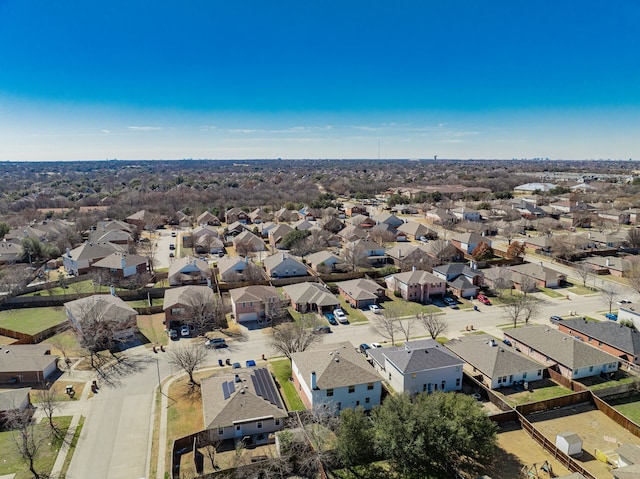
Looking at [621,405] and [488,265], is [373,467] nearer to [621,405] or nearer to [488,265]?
[621,405]

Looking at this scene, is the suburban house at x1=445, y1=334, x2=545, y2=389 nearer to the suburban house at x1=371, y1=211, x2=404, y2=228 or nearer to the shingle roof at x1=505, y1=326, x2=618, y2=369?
the shingle roof at x1=505, y1=326, x2=618, y2=369

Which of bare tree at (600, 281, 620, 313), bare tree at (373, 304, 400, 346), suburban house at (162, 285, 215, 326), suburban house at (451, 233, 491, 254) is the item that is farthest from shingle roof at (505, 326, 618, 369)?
suburban house at (451, 233, 491, 254)

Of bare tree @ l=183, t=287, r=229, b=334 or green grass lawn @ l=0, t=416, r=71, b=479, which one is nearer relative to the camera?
green grass lawn @ l=0, t=416, r=71, b=479

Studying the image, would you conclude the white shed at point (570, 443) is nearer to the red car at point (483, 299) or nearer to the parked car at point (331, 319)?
the parked car at point (331, 319)

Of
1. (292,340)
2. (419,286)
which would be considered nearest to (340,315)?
(292,340)

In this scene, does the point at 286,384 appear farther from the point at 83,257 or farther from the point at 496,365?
the point at 83,257

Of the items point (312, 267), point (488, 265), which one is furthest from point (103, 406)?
point (488, 265)
